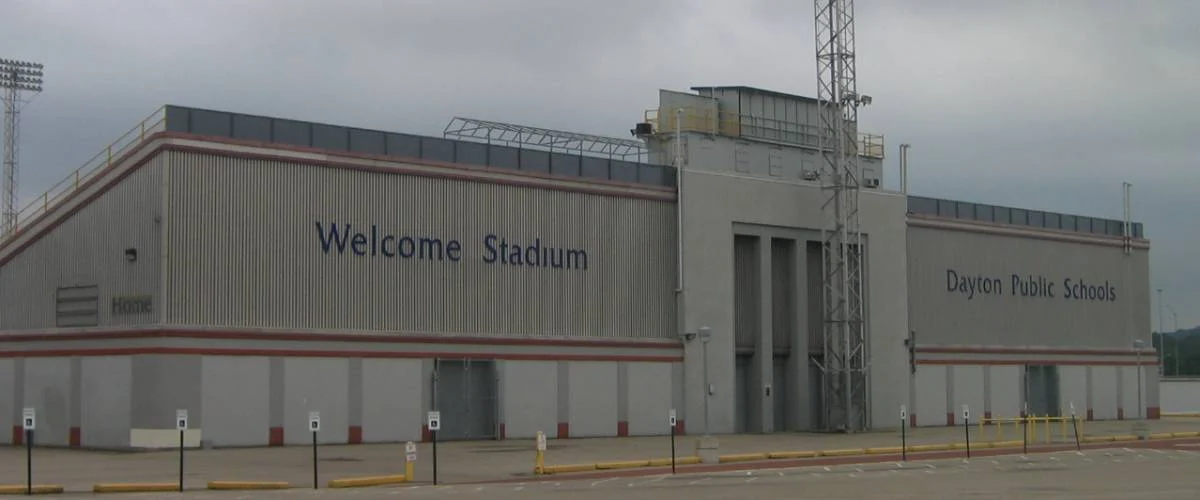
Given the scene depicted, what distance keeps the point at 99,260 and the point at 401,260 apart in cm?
926

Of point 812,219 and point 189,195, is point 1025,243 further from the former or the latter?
point 189,195

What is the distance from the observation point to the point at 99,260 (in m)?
47.7

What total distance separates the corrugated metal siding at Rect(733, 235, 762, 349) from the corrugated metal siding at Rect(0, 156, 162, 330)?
77.8 ft

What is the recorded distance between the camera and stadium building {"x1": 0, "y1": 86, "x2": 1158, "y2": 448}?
4575cm

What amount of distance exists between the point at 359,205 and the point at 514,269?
6608 mm

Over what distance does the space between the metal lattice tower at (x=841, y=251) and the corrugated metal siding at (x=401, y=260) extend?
7.33 m

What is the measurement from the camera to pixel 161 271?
4469 cm

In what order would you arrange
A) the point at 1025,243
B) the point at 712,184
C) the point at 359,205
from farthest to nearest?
the point at 1025,243
the point at 712,184
the point at 359,205

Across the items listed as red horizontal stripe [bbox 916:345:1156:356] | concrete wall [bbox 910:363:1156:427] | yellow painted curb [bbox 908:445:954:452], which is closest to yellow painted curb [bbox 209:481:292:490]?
yellow painted curb [bbox 908:445:954:452]

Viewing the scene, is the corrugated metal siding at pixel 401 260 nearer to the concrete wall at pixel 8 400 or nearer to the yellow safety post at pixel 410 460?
the concrete wall at pixel 8 400

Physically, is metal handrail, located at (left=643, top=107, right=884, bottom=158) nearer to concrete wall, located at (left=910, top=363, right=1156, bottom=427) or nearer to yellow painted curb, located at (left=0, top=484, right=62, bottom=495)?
concrete wall, located at (left=910, top=363, right=1156, bottom=427)

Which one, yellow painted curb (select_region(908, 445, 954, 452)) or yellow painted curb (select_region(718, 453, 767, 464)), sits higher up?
yellow painted curb (select_region(718, 453, 767, 464))

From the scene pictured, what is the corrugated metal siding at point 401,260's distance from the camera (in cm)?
4572

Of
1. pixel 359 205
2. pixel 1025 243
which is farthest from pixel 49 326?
pixel 1025 243
